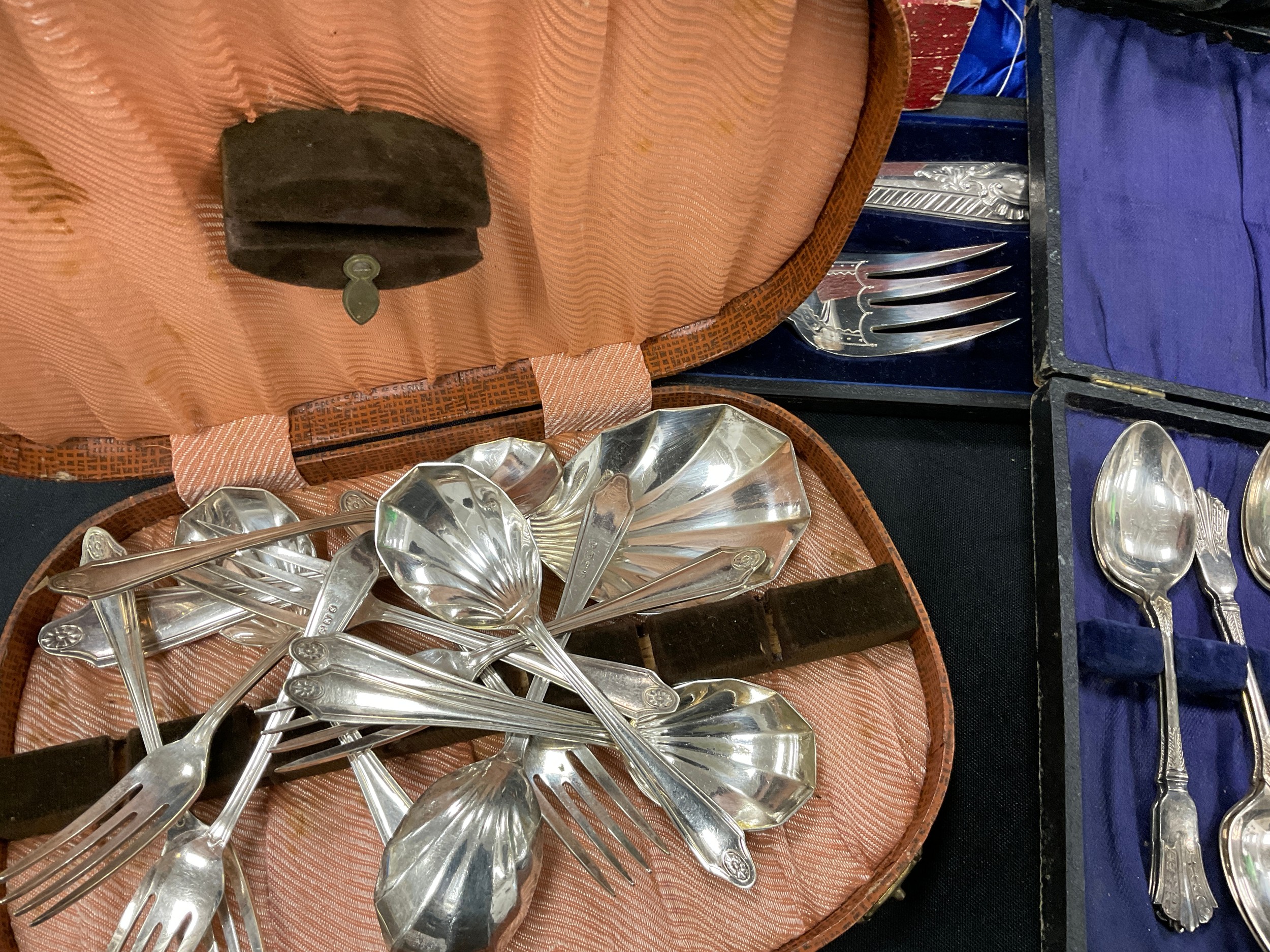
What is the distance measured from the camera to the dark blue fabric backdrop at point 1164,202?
80 centimetres

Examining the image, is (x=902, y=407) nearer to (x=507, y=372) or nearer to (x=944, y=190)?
(x=944, y=190)

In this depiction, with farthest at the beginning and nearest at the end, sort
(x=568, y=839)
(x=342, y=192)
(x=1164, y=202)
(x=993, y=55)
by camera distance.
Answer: (x=993, y=55) < (x=1164, y=202) < (x=568, y=839) < (x=342, y=192)

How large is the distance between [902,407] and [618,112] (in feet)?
1.41

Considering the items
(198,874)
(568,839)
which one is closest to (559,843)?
(568,839)

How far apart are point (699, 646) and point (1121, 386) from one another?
44 cm

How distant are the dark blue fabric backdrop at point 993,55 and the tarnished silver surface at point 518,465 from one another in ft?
2.06

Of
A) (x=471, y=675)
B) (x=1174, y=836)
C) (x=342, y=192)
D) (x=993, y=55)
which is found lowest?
(x=1174, y=836)

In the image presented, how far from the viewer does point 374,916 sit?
616 millimetres

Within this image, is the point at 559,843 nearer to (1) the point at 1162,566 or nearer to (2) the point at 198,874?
(2) the point at 198,874

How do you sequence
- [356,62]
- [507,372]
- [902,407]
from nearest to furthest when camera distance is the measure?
[356,62] → [507,372] → [902,407]

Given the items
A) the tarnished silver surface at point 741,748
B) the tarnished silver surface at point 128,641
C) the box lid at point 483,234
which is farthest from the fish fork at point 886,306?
the tarnished silver surface at point 128,641

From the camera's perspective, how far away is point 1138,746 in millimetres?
682

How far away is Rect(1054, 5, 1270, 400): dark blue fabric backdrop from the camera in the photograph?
0.80 meters

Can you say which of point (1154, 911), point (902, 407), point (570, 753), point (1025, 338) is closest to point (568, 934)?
point (570, 753)
